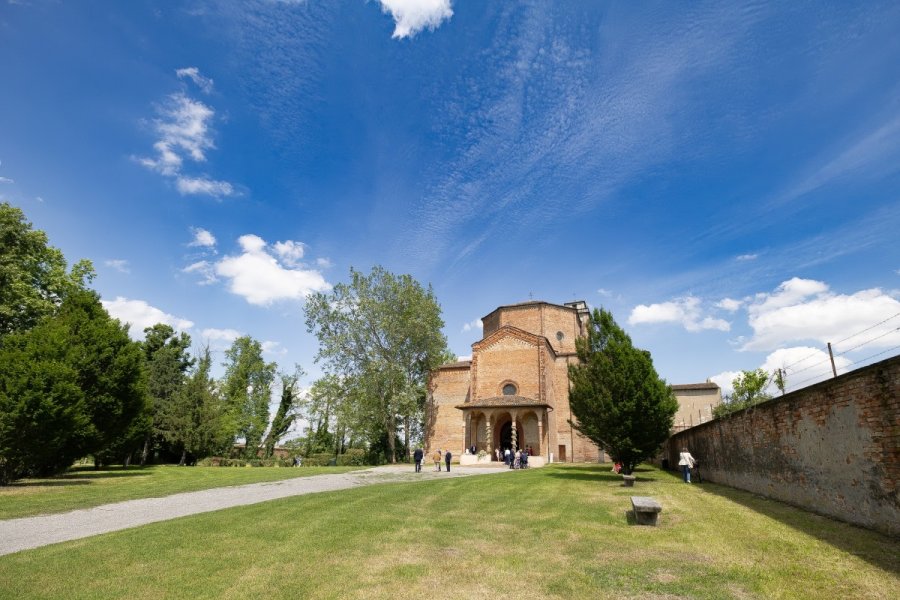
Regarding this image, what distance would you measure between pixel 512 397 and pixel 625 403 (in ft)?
54.8

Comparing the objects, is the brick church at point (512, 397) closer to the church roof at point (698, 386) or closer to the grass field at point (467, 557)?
the church roof at point (698, 386)

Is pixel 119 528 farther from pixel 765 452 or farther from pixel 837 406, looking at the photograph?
pixel 765 452

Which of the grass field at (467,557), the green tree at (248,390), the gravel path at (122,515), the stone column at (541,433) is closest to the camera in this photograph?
the grass field at (467,557)

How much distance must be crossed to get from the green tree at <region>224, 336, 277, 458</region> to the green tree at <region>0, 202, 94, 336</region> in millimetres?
19895

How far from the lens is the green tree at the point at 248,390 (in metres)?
46.2

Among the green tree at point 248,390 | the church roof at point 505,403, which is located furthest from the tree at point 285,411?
the church roof at point 505,403

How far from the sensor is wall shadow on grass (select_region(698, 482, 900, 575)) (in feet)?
20.4

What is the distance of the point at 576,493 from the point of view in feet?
47.9

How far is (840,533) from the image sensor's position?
757 cm

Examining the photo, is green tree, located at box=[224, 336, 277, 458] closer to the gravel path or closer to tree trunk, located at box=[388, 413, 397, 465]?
tree trunk, located at box=[388, 413, 397, 465]

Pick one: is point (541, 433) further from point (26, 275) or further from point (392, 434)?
point (26, 275)

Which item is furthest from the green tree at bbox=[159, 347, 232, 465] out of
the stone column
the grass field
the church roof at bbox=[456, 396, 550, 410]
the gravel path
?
the grass field

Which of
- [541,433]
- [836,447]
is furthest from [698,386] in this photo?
[836,447]

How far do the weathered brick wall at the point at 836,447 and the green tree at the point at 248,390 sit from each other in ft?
140
